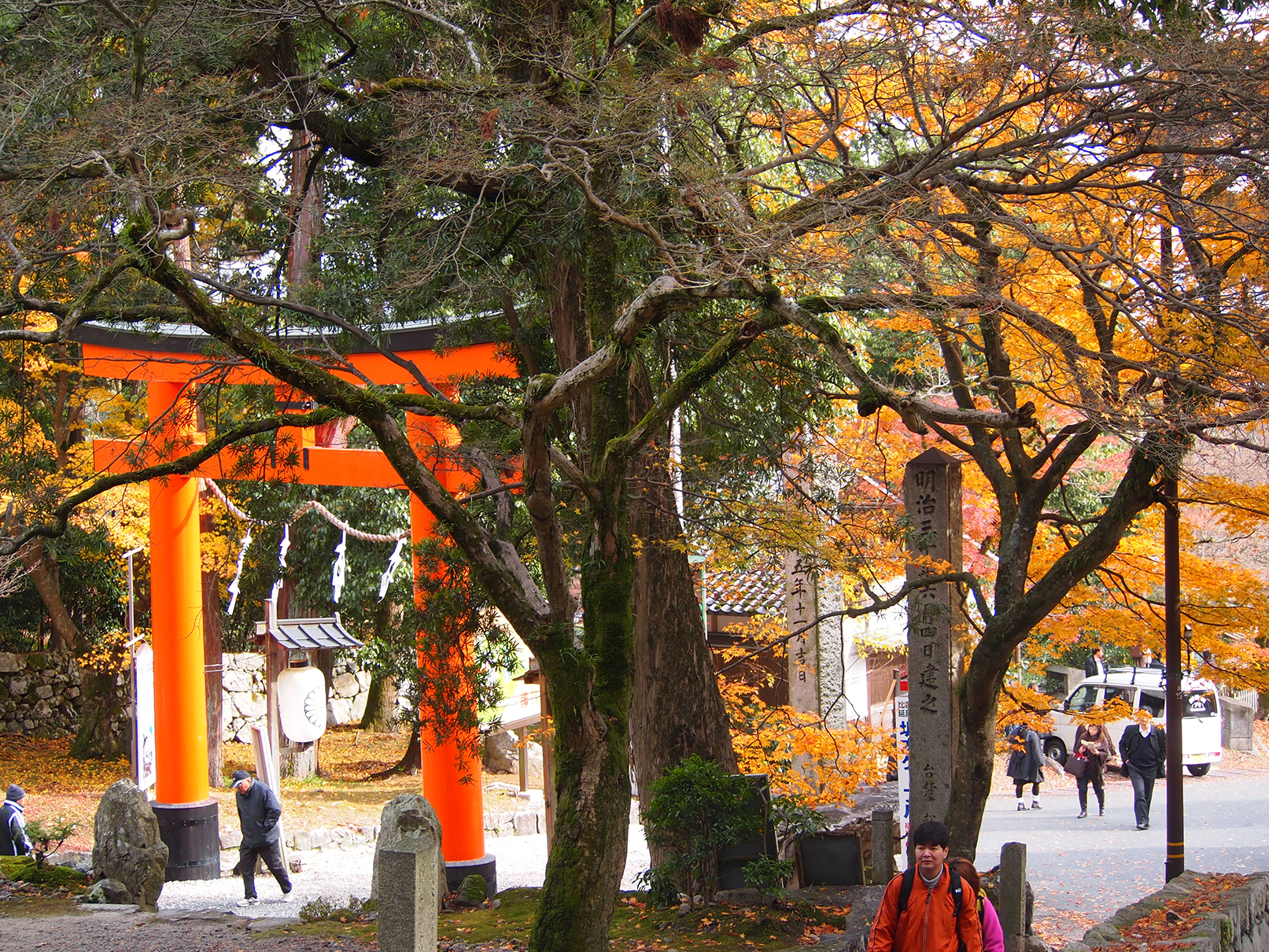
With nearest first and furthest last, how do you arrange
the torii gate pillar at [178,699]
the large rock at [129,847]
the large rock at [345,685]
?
1. the large rock at [129,847]
2. the torii gate pillar at [178,699]
3. the large rock at [345,685]

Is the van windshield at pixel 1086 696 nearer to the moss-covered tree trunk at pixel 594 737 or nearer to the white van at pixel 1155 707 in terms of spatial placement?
the white van at pixel 1155 707

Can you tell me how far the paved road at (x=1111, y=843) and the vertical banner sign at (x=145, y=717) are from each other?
1024 cm

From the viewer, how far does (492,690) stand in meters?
8.85

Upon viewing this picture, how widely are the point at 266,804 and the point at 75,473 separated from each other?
7.80 metres

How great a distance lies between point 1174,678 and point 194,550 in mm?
11085

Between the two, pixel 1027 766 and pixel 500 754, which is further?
pixel 500 754

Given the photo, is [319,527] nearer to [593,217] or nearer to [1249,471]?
[593,217]

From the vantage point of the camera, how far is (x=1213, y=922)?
22.7 feet

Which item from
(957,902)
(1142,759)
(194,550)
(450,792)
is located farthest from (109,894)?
(1142,759)

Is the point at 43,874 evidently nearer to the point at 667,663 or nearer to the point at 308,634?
the point at 308,634

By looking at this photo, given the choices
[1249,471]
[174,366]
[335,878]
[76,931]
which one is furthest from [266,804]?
[1249,471]

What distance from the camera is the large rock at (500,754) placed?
21.6 metres

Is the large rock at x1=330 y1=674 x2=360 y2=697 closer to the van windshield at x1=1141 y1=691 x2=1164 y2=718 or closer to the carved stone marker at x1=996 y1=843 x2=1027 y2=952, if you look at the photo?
the van windshield at x1=1141 y1=691 x2=1164 y2=718

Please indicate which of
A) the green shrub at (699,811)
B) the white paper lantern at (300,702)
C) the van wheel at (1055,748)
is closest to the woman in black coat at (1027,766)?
the van wheel at (1055,748)
